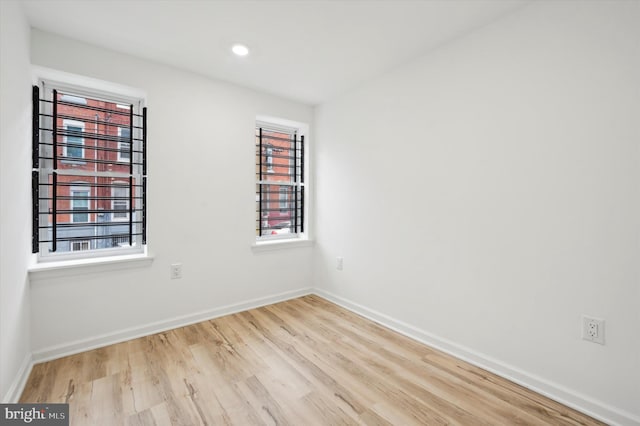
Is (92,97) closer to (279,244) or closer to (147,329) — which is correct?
(147,329)

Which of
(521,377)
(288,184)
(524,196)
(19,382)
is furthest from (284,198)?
(521,377)

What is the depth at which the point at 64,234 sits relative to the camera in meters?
2.30

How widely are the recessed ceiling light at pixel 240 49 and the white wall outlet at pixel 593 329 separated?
9.33 feet

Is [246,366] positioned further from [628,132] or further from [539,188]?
[628,132]

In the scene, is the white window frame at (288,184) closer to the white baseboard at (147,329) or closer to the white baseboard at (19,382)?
the white baseboard at (147,329)

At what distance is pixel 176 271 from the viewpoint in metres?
2.70

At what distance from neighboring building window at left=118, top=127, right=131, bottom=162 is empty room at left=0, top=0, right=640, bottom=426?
0.02 meters

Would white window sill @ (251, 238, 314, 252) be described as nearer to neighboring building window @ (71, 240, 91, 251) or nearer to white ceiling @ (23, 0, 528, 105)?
neighboring building window @ (71, 240, 91, 251)

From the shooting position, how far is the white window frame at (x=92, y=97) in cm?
221

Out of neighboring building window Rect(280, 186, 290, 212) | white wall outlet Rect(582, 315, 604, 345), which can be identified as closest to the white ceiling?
neighboring building window Rect(280, 186, 290, 212)

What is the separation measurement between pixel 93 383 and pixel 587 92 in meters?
3.34

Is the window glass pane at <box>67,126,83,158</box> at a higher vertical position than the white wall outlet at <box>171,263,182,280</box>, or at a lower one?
higher

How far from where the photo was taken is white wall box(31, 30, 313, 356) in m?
2.21

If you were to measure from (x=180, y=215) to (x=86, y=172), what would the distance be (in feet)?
2.47
